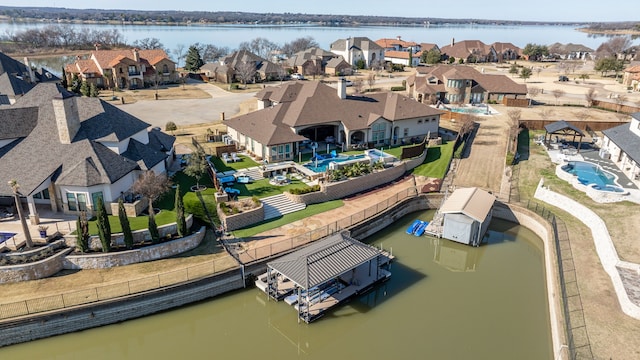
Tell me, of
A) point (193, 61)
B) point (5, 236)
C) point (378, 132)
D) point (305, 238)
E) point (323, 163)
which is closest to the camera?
point (5, 236)

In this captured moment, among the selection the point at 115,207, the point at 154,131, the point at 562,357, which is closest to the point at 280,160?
the point at 154,131

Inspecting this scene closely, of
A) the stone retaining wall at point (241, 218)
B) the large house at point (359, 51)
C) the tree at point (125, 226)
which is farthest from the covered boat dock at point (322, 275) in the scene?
the large house at point (359, 51)

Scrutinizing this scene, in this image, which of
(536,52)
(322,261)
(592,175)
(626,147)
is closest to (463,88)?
(626,147)

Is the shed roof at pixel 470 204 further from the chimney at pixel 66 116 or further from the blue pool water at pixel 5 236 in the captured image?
the blue pool water at pixel 5 236

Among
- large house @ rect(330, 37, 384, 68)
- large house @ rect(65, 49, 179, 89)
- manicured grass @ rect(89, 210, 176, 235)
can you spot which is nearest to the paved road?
large house @ rect(65, 49, 179, 89)

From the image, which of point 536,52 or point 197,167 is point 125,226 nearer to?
point 197,167

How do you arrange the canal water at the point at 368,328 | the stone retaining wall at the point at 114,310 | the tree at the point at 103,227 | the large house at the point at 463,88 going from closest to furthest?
the stone retaining wall at the point at 114,310 < the canal water at the point at 368,328 < the tree at the point at 103,227 < the large house at the point at 463,88

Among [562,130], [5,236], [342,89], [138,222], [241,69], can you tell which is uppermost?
[342,89]
